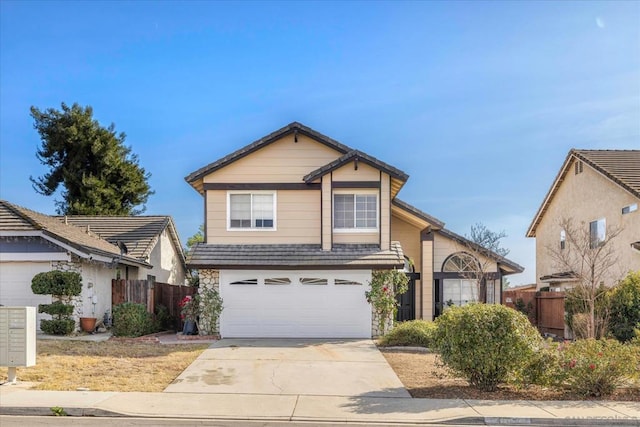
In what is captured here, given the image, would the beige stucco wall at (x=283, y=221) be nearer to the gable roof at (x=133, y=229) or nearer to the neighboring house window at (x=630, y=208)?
the gable roof at (x=133, y=229)

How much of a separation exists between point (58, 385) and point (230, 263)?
8.49 m

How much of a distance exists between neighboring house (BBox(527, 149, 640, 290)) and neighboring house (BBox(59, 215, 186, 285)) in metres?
17.0

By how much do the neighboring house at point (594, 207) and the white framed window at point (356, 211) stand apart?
7887 millimetres

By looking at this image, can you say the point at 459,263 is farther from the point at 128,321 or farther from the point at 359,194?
the point at 128,321

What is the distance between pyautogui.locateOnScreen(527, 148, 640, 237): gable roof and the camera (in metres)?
22.7

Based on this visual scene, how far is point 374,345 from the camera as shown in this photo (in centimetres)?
1817

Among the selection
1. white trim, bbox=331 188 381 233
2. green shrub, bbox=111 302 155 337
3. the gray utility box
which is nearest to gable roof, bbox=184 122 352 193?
white trim, bbox=331 188 381 233

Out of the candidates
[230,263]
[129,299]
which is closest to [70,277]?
[129,299]

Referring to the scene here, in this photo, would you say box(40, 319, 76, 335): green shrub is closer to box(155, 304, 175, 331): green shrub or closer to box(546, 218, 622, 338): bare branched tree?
box(155, 304, 175, 331): green shrub

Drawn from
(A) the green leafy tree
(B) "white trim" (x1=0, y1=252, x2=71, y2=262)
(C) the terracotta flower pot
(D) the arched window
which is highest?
(A) the green leafy tree

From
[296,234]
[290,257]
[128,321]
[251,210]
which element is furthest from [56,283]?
[296,234]

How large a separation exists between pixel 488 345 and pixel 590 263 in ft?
32.0

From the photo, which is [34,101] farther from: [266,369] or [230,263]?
[266,369]

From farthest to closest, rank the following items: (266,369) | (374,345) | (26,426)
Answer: (374,345) → (266,369) → (26,426)
